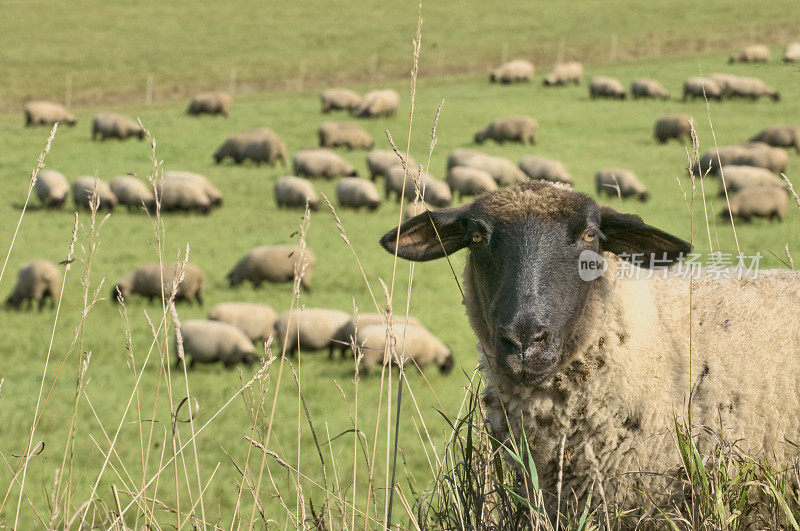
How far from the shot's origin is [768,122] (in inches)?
1110

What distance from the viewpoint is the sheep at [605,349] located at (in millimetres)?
3154

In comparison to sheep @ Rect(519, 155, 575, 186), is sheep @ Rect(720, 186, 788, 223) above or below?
above

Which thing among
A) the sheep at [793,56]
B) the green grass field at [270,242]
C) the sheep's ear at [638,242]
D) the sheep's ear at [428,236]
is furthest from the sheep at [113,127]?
the sheep's ear at [638,242]

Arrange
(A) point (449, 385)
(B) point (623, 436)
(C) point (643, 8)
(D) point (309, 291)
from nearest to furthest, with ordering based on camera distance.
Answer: (B) point (623, 436) → (A) point (449, 385) → (D) point (309, 291) → (C) point (643, 8)

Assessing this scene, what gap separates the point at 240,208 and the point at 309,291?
6.22 metres

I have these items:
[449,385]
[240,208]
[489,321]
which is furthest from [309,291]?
[489,321]

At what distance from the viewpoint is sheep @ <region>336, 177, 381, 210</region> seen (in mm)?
19578

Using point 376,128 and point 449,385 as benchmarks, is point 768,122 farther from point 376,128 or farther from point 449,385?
point 449,385

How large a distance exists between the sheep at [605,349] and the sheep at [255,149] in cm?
2143

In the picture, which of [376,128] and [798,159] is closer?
[798,159]

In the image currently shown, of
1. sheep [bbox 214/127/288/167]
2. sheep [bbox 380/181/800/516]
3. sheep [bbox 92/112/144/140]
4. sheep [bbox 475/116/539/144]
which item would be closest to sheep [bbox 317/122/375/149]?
sheep [bbox 214/127/288/167]

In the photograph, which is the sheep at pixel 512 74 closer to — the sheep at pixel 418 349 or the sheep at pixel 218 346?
the sheep at pixel 418 349

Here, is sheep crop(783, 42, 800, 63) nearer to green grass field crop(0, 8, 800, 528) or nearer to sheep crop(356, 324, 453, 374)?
green grass field crop(0, 8, 800, 528)

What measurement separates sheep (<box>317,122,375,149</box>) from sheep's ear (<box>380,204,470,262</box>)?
898 inches
